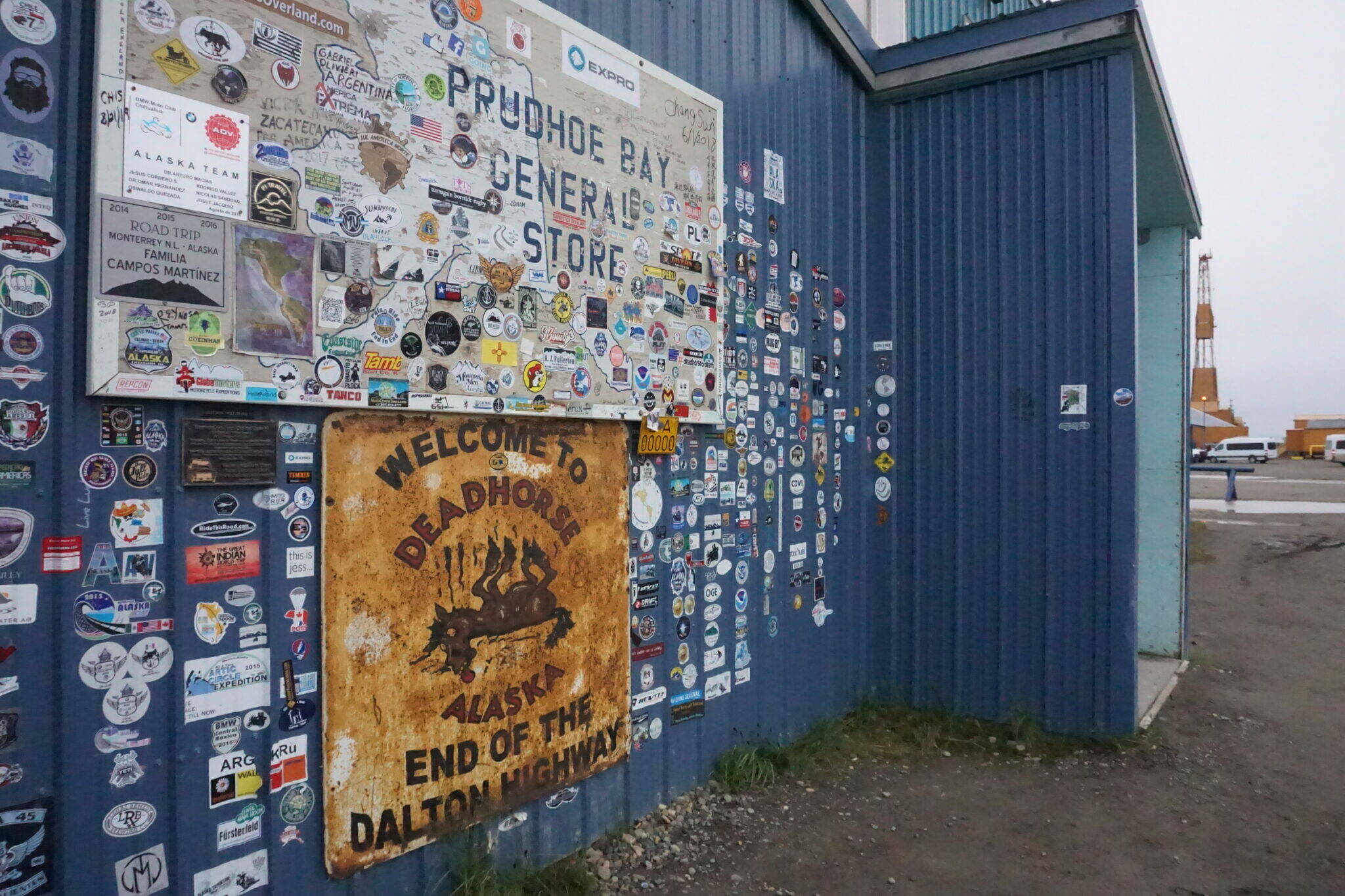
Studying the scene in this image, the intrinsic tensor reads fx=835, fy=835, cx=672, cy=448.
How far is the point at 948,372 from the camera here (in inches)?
226

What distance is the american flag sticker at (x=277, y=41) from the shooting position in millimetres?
2467

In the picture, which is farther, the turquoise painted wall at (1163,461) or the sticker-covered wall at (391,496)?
the turquoise painted wall at (1163,461)

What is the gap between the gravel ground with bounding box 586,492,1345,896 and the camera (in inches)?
141

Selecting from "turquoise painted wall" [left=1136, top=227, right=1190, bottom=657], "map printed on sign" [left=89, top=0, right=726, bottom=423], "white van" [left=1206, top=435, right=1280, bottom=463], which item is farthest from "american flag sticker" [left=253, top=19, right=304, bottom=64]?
"white van" [left=1206, top=435, right=1280, bottom=463]

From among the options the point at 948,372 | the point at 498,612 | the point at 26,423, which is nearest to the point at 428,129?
the point at 26,423

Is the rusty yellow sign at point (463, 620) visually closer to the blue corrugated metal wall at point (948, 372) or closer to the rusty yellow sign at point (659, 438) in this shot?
the rusty yellow sign at point (659, 438)

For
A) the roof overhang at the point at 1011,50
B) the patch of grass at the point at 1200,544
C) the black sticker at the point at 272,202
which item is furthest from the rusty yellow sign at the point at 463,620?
the patch of grass at the point at 1200,544

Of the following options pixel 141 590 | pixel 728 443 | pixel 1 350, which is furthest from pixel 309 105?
pixel 728 443

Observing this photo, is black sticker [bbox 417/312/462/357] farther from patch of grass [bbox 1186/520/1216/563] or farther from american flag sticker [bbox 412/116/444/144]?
patch of grass [bbox 1186/520/1216/563]

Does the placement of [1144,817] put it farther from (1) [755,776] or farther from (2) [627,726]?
(2) [627,726]

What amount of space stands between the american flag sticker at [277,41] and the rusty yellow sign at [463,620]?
1122mm

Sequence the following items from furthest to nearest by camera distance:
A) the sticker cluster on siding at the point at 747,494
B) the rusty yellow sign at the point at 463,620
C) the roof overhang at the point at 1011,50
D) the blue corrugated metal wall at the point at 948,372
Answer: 1. the roof overhang at the point at 1011,50
2. the blue corrugated metal wall at the point at 948,372
3. the sticker cluster on siding at the point at 747,494
4. the rusty yellow sign at the point at 463,620

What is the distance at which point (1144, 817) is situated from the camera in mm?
4238

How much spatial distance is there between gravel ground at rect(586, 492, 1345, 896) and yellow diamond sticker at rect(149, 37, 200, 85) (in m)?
3.19
